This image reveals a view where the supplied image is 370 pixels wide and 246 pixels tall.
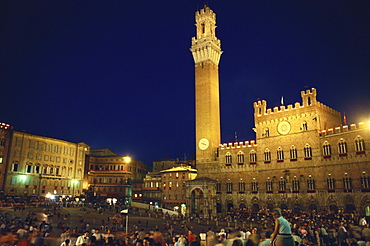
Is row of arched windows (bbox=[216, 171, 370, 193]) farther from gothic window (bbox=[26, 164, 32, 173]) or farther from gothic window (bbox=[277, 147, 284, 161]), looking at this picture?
gothic window (bbox=[26, 164, 32, 173])

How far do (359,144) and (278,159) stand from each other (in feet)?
40.6

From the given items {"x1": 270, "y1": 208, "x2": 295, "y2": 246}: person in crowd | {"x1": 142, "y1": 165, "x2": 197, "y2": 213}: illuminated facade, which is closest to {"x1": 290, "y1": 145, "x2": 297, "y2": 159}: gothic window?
{"x1": 142, "y1": 165, "x2": 197, "y2": 213}: illuminated facade

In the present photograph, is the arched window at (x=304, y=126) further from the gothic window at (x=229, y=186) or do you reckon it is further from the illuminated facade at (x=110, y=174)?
the illuminated facade at (x=110, y=174)

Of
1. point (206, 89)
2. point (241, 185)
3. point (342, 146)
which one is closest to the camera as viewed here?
point (342, 146)

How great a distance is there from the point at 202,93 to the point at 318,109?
23.5 meters

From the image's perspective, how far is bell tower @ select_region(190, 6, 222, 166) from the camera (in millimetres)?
58812

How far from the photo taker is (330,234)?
19078 mm

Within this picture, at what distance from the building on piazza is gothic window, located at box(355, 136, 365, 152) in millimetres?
118

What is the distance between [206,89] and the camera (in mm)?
60625

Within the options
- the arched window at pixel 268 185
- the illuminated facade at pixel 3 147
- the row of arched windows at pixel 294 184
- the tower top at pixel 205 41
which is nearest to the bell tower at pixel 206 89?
the tower top at pixel 205 41

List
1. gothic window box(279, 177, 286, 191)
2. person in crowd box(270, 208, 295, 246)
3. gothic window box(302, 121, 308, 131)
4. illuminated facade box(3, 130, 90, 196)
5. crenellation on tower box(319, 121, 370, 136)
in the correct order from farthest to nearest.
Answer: illuminated facade box(3, 130, 90, 196), gothic window box(279, 177, 286, 191), gothic window box(302, 121, 308, 131), crenellation on tower box(319, 121, 370, 136), person in crowd box(270, 208, 295, 246)

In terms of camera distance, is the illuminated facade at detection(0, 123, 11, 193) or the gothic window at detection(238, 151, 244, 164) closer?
the gothic window at detection(238, 151, 244, 164)

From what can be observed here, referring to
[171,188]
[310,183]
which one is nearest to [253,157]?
[310,183]

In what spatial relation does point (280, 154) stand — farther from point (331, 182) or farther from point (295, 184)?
point (331, 182)
